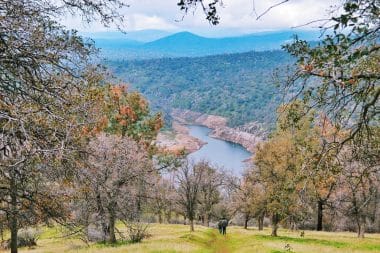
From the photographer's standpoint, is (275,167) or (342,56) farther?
(275,167)

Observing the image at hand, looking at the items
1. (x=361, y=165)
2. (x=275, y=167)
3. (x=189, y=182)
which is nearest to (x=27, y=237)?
(x=189, y=182)

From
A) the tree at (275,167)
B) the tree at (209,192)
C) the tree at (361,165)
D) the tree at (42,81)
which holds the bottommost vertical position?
the tree at (209,192)

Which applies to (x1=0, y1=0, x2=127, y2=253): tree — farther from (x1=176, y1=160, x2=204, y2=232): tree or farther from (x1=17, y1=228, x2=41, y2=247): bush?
(x1=176, y1=160, x2=204, y2=232): tree

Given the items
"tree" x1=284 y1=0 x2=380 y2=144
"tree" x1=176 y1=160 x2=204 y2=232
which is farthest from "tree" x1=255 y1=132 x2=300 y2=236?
"tree" x1=284 y1=0 x2=380 y2=144

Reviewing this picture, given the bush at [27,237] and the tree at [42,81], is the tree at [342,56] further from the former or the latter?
the bush at [27,237]

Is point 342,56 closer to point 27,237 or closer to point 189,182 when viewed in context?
point 27,237

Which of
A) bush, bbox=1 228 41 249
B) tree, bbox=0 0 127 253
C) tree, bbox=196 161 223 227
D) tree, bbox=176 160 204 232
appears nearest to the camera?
tree, bbox=0 0 127 253

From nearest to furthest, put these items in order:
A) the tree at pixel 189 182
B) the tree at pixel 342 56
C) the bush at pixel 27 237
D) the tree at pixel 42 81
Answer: the tree at pixel 342 56 < the tree at pixel 42 81 < the bush at pixel 27 237 < the tree at pixel 189 182

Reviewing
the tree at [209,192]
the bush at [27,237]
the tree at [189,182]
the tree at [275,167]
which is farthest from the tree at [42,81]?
the tree at [209,192]

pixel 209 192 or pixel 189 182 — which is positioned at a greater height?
pixel 189 182

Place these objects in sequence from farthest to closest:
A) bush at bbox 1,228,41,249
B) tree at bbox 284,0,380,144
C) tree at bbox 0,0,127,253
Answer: bush at bbox 1,228,41,249 < tree at bbox 0,0,127,253 < tree at bbox 284,0,380,144

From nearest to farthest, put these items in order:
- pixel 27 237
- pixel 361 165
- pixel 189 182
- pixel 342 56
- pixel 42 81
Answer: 1. pixel 342 56
2. pixel 42 81
3. pixel 361 165
4. pixel 27 237
5. pixel 189 182

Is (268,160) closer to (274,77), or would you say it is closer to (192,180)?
(192,180)

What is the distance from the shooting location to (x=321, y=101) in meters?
8.20
